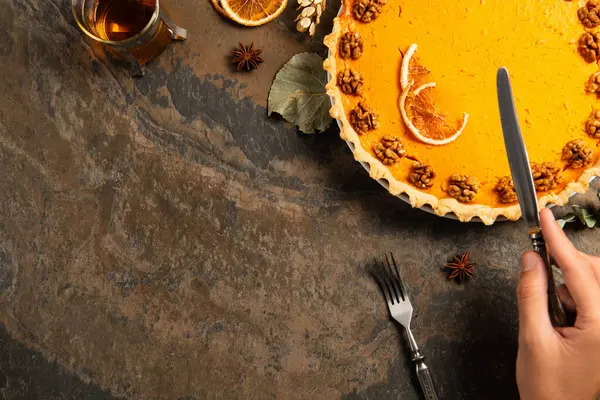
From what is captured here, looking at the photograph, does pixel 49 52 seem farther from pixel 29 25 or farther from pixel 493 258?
pixel 493 258

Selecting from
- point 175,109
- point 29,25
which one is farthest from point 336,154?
point 29,25

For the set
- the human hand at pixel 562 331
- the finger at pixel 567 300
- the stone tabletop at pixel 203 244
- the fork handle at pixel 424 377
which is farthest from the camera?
the stone tabletop at pixel 203 244

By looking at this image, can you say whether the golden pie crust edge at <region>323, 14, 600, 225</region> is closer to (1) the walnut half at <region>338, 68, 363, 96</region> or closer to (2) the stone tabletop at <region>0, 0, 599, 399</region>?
(1) the walnut half at <region>338, 68, 363, 96</region>

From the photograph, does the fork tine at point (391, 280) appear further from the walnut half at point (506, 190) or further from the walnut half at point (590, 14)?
the walnut half at point (590, 14)

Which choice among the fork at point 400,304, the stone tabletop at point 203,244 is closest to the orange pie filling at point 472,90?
the stone tabletop at point 203,244

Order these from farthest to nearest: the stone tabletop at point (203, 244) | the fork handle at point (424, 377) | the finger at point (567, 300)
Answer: the stone tabletop at point (203, 244) → the fork handle at point (424, 377) → the finger at point (567, 300)

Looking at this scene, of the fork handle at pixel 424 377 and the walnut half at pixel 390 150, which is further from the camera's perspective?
the fork handle at pixel 424 377

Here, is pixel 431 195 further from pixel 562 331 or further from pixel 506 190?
pixel 562 331

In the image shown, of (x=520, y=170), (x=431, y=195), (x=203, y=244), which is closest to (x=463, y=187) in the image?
(x=431, y=195)
